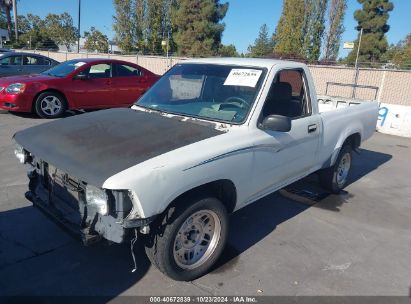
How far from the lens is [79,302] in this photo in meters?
2.92

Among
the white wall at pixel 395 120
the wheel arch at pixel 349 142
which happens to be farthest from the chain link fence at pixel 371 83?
the wheel arch at pixel 349 142

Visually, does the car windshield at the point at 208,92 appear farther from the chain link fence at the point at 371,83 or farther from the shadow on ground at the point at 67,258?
the chain link fence at the point at 371,83

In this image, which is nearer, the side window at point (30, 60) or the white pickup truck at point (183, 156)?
the white pickup truck at point (183, 156)

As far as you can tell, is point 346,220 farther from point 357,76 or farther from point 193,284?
point 357,76

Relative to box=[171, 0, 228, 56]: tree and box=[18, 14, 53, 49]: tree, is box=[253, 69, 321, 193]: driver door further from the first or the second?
box=[18, 14, 53, 49]: tree

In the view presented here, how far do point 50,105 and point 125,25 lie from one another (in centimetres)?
3870

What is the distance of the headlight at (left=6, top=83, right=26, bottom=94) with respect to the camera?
9023mm

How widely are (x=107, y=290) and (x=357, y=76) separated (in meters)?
15.9

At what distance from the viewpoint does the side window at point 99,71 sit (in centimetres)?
977

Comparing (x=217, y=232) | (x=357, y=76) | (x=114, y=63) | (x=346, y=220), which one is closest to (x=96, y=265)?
(x=217, y=232)

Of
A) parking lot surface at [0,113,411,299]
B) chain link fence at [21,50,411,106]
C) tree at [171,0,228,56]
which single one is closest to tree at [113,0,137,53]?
tree at [171,0,228,56]

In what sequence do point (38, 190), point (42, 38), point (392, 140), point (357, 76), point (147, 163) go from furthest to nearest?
point (42, 38) < point (357, 76) < point (392, 140) < point (38, 190) < point (147, 163)

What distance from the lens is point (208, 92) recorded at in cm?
408

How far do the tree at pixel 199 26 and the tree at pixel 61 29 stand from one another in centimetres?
1978
